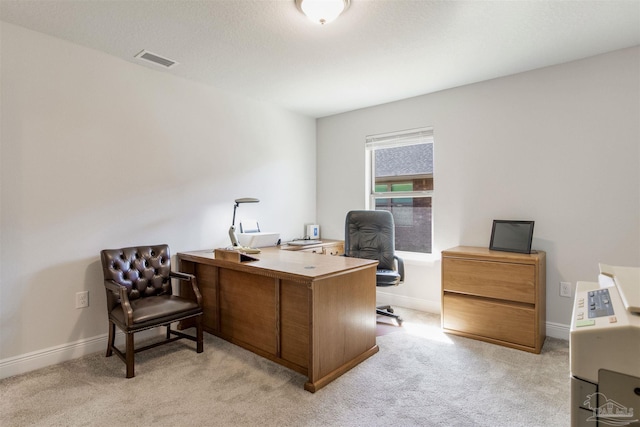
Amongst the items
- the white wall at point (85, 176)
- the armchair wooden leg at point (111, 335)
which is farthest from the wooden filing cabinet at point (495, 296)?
A: the armchair wooden leg at point (111, 335)

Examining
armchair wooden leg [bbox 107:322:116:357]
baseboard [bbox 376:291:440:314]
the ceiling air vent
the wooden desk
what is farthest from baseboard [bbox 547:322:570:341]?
the ceiling air vent

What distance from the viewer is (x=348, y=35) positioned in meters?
2.42

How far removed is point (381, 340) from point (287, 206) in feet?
6.90

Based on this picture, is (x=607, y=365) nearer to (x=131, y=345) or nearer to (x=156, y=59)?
(x=131, y=345)

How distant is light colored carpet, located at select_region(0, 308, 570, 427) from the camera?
183cm

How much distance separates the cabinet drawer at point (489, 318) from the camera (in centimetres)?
268

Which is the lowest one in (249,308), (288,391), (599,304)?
(288,391)

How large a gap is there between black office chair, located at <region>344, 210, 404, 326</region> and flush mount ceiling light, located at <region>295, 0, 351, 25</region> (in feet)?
6.70

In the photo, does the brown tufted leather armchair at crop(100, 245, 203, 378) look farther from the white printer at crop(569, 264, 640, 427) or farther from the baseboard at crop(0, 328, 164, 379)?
the white printer at crop(569, 264, 640, 427)

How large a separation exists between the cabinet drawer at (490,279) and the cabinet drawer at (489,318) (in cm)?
7

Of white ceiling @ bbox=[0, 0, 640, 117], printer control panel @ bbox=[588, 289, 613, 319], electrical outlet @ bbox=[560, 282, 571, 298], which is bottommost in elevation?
electrical outlet @ bbox=[560, 282, 571, 298]

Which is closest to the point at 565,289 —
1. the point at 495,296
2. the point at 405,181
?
the point at 495,296

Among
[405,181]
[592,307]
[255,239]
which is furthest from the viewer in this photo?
[405,181]

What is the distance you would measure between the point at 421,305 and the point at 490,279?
3.55 feet
